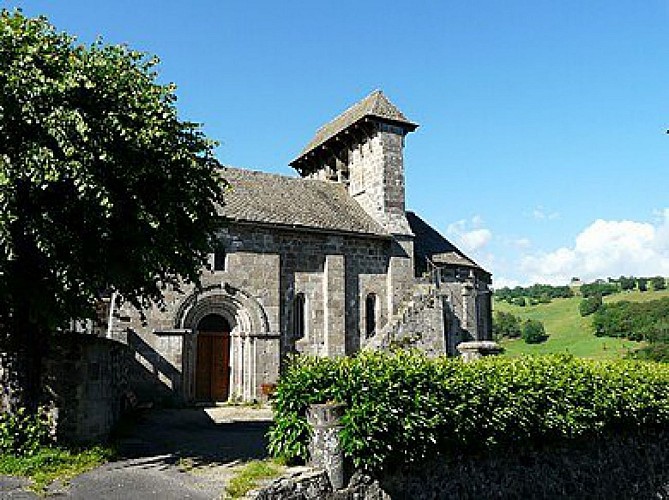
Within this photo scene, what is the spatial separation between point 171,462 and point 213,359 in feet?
36.0

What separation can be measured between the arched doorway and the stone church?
38 mm

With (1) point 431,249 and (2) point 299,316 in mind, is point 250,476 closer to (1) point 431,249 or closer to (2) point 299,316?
(2) point 299,316

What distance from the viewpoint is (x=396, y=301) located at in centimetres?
2533

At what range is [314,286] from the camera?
2386cm

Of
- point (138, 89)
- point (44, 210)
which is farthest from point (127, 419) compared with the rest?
point (138, 89)

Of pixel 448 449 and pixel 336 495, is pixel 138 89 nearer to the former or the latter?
Result: pixel 336 495

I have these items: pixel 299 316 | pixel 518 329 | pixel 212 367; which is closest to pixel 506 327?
pixel 518 329

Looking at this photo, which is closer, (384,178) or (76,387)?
(76,387)

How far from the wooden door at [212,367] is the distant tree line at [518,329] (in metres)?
52.5

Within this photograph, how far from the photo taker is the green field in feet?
181

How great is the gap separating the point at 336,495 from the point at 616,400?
794cm

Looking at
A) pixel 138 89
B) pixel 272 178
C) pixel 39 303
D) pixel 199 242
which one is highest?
pixel 272 178

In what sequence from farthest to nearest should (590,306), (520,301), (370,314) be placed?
(520,301) < (590,306) < (370,314)

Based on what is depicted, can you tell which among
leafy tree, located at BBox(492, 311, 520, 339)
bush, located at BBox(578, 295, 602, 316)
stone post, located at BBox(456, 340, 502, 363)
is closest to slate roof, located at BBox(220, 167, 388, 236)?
stone post, located at BBox(456, 340, 502, 363)
